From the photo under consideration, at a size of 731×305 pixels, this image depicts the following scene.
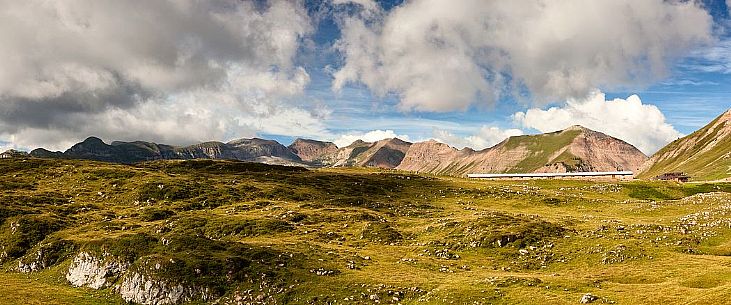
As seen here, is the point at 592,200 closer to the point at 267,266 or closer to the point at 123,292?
the point at 267,266

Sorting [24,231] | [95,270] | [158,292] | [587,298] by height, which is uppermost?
[587,298]

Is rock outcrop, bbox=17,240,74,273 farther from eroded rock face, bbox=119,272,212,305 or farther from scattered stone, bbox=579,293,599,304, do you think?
scattered stone, bbox=579,293,599,304

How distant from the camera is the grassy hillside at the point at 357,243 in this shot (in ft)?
164

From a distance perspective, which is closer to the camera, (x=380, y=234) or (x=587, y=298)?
(x=587, y=298)

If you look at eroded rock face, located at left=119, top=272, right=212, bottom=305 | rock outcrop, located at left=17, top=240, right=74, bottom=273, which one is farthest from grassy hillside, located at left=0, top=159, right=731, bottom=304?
eroded rock face, located at left=119, top=272, right=212, bottom=305

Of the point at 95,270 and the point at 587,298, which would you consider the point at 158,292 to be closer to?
the point at 95,270

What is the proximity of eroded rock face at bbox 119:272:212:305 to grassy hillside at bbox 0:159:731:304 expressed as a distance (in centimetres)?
43

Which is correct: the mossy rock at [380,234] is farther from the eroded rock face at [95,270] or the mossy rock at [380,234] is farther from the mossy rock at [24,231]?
the mossy rock at [24,231]

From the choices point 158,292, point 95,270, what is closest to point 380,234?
point 158,292

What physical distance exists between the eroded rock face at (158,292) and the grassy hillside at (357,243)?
16.8 inches

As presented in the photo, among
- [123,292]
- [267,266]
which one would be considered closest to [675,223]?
[267,266]

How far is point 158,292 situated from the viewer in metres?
55.5

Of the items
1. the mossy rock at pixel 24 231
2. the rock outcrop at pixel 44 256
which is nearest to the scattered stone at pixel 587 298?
the rock outcrop at pixel 44 256

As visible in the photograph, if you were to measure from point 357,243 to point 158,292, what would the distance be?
3291cm
